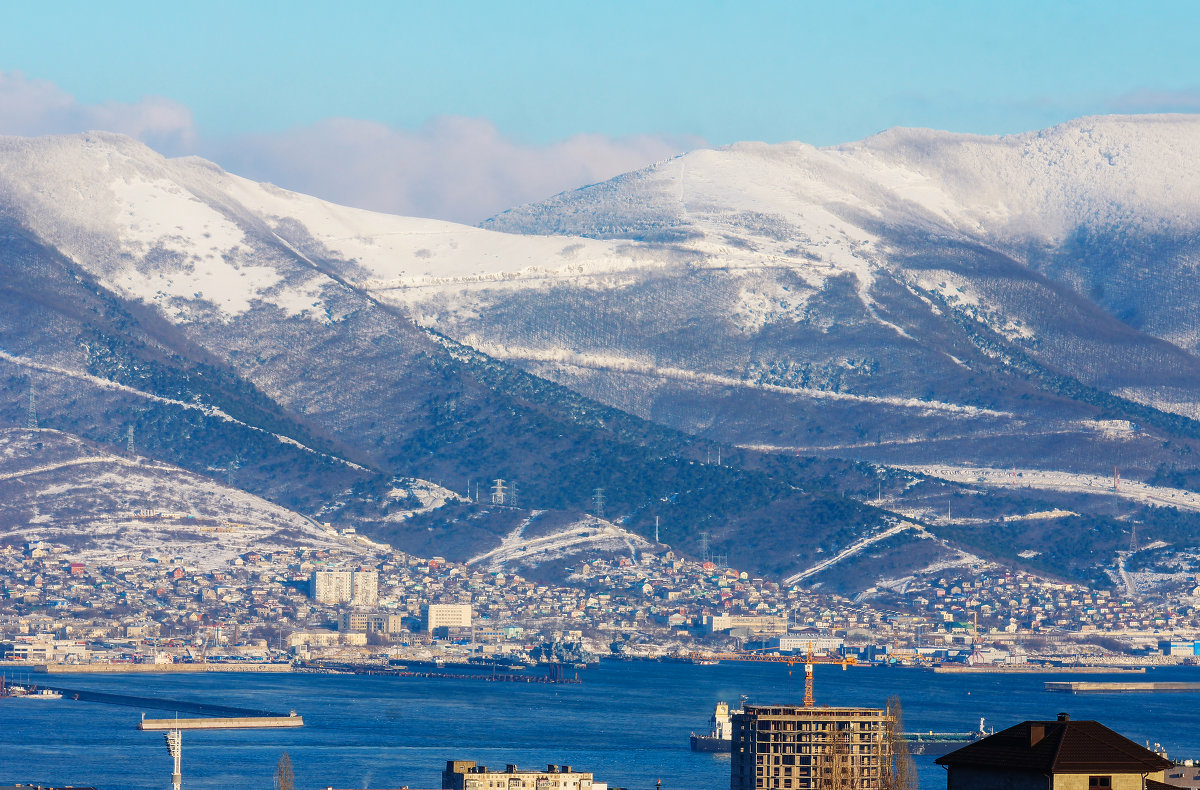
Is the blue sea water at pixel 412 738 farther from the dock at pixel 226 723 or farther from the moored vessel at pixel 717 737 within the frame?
the moored vessel at pixel 717 737

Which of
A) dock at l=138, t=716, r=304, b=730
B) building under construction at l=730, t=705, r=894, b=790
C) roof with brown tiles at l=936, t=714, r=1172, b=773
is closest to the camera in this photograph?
roof with brown tiles at l=936, t=714, r=1172, b=773

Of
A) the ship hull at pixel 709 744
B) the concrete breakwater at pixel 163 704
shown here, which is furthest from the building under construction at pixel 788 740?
the concrete breakwater at pixel 163 704

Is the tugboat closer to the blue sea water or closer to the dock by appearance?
the blue sea water

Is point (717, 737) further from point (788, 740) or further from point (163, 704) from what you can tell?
point (788, 740)

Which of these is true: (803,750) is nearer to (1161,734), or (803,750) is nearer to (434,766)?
(434,766)

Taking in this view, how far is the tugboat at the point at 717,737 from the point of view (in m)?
155

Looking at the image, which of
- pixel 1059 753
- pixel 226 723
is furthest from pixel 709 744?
pixel 1059 753

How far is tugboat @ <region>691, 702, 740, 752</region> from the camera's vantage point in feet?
507

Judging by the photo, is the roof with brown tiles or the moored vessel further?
the moored vessel

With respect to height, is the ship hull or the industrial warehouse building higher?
the ship hull

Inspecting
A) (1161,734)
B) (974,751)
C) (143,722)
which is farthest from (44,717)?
(974,751)

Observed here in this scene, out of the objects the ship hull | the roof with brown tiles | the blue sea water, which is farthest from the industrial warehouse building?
the ship hull

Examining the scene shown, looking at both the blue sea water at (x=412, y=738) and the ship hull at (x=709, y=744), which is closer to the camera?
the blue sea water at (x=412, y=738)

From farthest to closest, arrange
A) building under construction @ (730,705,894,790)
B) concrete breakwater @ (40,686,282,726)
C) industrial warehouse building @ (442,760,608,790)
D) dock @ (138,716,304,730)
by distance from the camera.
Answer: concrete breakwater @ (40,686,282,726), dock @ (138,716,304,730), building under construction @ (730,705,894,790), industrial warehouse building @ (442,760,608,790)
